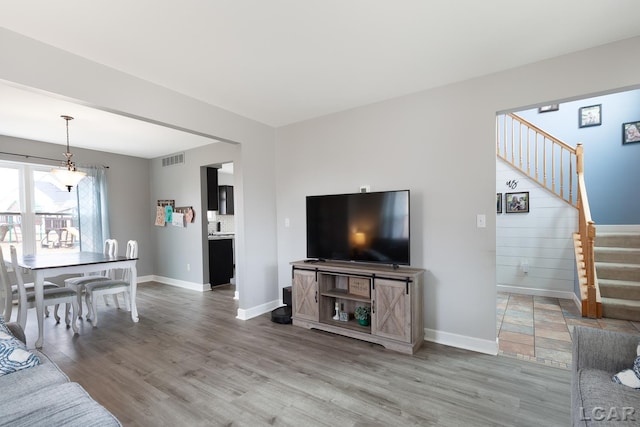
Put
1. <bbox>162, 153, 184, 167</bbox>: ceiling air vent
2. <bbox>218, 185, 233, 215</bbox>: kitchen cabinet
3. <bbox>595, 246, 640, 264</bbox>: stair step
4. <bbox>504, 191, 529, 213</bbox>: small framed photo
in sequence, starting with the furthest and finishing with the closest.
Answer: <bbox>218, 185, 233, 215</bbox>: kitchen cabinet, <bbox>162, 153, 184, 167</bbox>: ceiling air vent, <bbox>504, 191, 529, 213</bbox>: small framed photo, <bbox>595, 246, 640, 264</bbox>: stair step

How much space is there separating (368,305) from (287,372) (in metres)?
1.17

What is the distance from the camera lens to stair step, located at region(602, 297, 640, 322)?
11.6 feet

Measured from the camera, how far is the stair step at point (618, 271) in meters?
3.89

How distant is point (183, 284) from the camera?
5742 millimetres

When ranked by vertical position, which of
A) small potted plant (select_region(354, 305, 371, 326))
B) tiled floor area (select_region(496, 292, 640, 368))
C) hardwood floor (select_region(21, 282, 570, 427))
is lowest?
tiled floor area (select_region(496, 292, 640, 368))

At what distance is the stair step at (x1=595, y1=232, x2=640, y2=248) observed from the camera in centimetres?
420

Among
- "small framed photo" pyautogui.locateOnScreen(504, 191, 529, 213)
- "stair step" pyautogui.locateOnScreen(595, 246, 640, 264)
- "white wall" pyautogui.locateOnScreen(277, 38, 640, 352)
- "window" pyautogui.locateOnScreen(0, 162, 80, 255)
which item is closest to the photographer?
"white wall" pyautogui.locateOnScreen(277, 38, 640, 352)

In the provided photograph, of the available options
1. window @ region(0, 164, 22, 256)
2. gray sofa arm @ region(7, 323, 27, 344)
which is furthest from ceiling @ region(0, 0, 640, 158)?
window @ region(0, 164, 22, 256)

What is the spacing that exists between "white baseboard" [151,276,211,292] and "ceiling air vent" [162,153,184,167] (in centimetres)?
231

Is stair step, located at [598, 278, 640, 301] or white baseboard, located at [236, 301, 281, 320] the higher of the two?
stair step, located at [598, 278, 640, 301]

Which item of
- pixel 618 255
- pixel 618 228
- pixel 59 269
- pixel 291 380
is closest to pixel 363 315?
pixel 291 380

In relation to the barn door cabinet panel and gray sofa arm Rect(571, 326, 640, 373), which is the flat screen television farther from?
gray sofa arm Rect(571, 326, 640, 373)

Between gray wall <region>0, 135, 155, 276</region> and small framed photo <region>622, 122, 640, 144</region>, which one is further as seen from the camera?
gray wall <region>0, 135, 155, 276</region>

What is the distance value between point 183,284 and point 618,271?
6818mm
